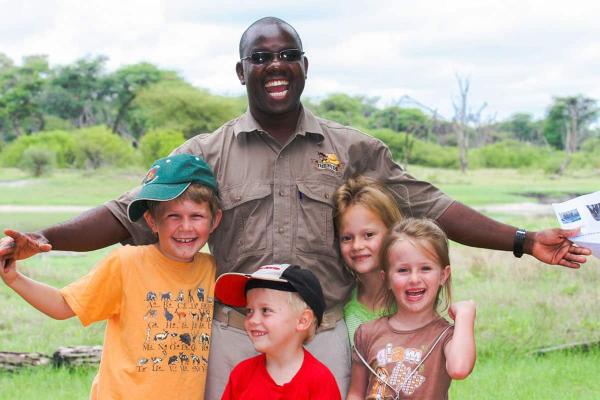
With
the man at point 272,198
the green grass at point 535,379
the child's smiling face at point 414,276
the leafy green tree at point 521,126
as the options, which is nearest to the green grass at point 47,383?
the green grass at point 535,379

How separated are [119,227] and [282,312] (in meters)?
0.77

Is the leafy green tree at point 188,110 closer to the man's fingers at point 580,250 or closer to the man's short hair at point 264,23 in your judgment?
the man's short hair at point 264,23

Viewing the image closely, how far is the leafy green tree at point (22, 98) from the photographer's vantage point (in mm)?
32094

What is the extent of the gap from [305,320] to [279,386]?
0.73ft

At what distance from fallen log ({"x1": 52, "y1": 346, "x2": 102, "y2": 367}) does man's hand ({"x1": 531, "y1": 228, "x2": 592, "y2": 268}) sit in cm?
430

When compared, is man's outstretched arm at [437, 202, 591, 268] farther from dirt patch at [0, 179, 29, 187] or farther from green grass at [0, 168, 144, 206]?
dirt patch at [0, 179, 29, 187]

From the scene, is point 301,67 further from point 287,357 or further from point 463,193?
point 463,193

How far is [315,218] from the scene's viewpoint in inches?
126

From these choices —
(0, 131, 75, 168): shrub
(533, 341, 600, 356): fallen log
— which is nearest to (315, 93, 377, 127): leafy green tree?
(0, 131, 75, 168): shrub

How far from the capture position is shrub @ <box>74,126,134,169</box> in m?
25.4

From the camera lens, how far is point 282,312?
9.20 feet

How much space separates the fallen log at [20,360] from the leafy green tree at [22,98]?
26621 millimetres

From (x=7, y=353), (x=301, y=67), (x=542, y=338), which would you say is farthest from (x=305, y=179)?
(x=542, y=338)

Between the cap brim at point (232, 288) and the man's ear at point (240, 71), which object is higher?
the man's ear at point (240, 71)
